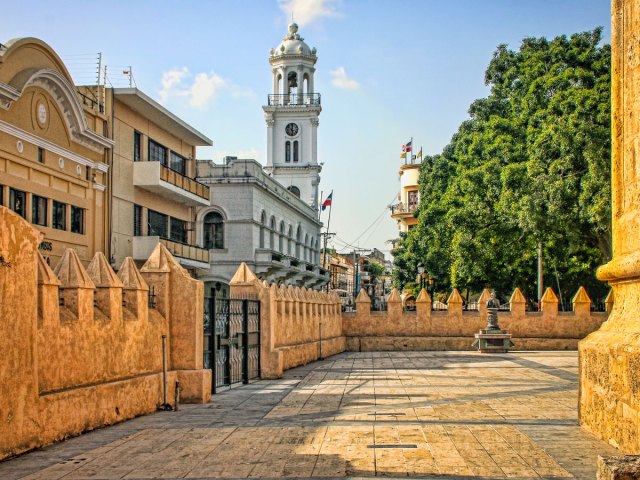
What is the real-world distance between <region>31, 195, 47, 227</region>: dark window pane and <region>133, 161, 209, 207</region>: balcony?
740 centimetres

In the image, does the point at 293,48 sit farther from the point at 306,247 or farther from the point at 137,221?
the point at 137,221

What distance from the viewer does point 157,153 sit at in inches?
1399

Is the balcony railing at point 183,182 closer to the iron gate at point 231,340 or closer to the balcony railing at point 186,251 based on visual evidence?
the balcony railing at point 186,251

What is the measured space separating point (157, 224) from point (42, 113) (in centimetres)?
1134

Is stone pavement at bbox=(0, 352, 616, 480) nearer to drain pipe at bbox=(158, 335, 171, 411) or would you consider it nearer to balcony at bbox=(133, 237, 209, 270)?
drain pipe at bbox=(158, 335, 171, 411)

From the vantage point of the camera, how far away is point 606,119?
1069 inches

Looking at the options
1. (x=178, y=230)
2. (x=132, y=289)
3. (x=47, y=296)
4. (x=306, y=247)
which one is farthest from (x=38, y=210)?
(x=306, y=247)

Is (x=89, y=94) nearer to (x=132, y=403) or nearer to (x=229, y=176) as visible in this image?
(x=229, y=176)

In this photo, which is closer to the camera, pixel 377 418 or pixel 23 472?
pixel 23 472

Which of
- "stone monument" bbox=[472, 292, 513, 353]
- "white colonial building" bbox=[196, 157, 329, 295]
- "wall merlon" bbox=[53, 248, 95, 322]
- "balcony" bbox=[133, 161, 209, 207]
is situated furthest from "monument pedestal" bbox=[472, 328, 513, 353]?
"wall merlon" bbox=[53, 248, 95, 322]

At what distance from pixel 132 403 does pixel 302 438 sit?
310 centimetres

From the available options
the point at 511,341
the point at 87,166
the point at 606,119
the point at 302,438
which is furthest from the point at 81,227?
the point at 302,438

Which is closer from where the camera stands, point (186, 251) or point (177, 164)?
point (186, 251)

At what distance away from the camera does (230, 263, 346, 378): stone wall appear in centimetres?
1825
